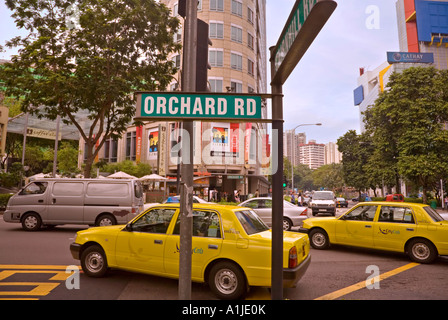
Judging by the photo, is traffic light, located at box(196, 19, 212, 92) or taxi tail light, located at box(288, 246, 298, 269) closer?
traffic light, located at box(196, 19, 212, 92)

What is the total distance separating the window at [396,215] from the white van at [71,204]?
28.9 ft

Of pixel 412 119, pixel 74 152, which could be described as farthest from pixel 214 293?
pixel 74 152

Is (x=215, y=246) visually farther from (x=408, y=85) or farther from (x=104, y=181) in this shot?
(x=408, y=85)

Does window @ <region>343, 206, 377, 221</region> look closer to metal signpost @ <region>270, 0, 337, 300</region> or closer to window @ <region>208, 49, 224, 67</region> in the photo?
metal signpost @ <region>270, 0, 337, 300</region>

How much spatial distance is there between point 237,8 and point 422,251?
118 ft

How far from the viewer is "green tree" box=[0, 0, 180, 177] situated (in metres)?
13.5

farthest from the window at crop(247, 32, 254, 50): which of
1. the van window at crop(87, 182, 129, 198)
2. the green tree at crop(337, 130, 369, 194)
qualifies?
the van window at crop(87, 182, 129, 198)

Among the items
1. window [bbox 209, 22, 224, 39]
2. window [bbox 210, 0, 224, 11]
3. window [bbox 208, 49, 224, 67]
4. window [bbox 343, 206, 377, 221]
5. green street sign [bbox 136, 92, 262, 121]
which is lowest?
window [bbox 343, 206, 377, 221]

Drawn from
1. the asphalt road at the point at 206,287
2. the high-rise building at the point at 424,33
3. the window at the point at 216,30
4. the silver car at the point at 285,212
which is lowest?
the asphalt road at the point at 206,287

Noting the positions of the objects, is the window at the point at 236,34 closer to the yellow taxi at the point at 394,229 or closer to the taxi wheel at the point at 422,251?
the yellow taxi at the point at 394,229

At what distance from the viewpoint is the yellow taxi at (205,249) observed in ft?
15.6

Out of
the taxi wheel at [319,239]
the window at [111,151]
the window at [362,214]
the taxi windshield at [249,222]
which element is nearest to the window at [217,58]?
the window at [111,151]

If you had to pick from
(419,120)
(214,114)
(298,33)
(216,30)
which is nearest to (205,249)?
(214,114)

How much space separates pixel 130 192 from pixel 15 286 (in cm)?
699
